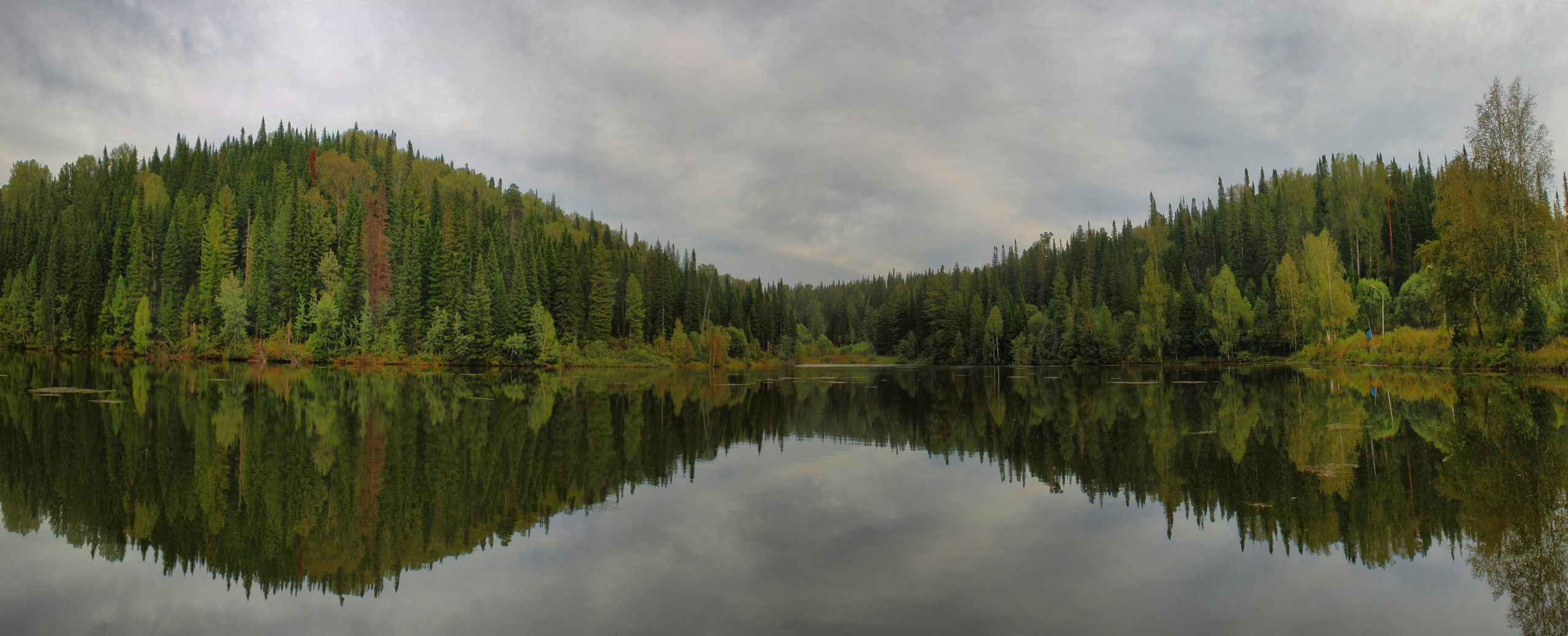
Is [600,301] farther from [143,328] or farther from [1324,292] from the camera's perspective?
[1324,292]

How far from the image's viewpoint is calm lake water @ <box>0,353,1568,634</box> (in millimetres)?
6613

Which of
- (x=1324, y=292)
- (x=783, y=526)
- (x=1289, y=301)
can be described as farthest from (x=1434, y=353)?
(x=783, y=526)

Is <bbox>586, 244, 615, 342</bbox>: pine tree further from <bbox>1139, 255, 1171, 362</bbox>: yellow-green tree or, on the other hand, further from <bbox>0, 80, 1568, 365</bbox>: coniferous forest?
<bbox>1139, 255, 1171, 362</bbox>: yellow-green tree

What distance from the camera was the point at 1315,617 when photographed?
6426mm

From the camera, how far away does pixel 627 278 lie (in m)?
103

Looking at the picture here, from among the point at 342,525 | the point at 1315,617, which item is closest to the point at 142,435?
the point at 342,525

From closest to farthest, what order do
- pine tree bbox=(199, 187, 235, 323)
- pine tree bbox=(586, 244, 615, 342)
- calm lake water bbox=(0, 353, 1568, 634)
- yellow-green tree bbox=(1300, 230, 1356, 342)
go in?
calm lake water bbox=(0, 353, 1568, 634)
yellow-green tree bbox=(1300, 230, 1356, 342)
pine tree bbox=(199, 187, 235, 323)
pine tree bbox=(586, 244, 615, 342)

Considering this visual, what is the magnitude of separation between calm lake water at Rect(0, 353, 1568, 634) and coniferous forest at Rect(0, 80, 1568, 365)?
22.9 m

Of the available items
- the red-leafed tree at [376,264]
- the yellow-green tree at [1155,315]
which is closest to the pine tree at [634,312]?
the red-leafed tree at [376,264]

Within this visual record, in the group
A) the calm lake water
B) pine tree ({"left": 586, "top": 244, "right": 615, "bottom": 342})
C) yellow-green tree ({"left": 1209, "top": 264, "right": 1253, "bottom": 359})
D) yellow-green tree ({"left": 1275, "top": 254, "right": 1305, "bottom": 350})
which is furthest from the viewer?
pine tree ({"left": 586, "top": 244, "right": 615, "bottom": 342})

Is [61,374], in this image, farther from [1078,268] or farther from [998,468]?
[1078,268]

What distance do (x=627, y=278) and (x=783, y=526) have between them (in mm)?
95875

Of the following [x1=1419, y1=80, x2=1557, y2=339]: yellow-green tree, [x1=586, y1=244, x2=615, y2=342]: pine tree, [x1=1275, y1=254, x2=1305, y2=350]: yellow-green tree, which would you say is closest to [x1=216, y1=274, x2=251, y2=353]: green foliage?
[x1=586, y1=244, x2=615, y2=342]: pine tree

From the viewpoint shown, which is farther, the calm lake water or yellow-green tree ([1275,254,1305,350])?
yellow-green tree ([1275,254,1305,350])
